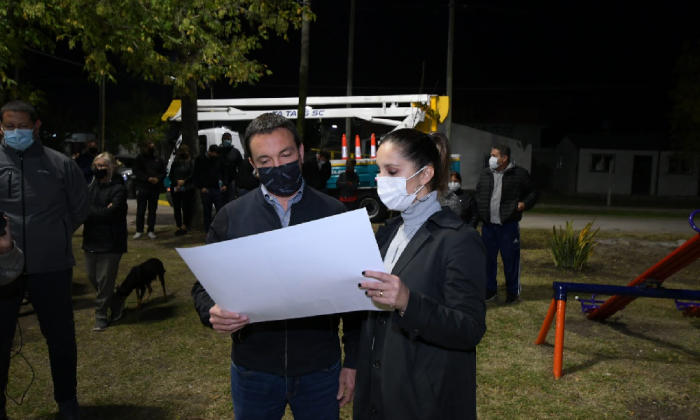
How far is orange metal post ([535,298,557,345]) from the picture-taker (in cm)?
560

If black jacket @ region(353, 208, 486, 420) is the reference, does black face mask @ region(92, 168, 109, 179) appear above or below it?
above

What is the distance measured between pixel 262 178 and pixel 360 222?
0.83 meters

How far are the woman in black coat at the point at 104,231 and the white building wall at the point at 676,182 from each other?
124ft

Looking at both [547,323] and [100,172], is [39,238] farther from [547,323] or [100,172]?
[547,323]

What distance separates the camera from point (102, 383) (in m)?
4.89

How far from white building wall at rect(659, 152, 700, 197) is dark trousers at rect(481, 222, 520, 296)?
34152 mm

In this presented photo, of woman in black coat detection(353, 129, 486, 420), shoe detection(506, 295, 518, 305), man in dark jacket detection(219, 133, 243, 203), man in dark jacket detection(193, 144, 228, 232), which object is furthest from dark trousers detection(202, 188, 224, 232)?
woman in black coat detection(353, 129, 486, 420)

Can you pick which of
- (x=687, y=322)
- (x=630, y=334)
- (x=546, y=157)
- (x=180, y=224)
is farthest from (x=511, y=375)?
(x=546, y=157)

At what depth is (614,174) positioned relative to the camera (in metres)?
37.0

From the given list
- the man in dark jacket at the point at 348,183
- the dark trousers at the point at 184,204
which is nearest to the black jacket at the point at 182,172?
the dark trousers at the point at 184,204

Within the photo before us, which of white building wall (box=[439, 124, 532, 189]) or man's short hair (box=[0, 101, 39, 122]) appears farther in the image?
white building wall (box=[439, 124, 532, 189])

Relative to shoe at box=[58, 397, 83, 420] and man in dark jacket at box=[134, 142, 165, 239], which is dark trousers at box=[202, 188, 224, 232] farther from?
shoe at box=[58, 397, 83, 420]

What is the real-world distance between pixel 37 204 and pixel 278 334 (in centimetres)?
224

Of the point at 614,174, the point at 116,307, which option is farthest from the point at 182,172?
the point at 614,174
